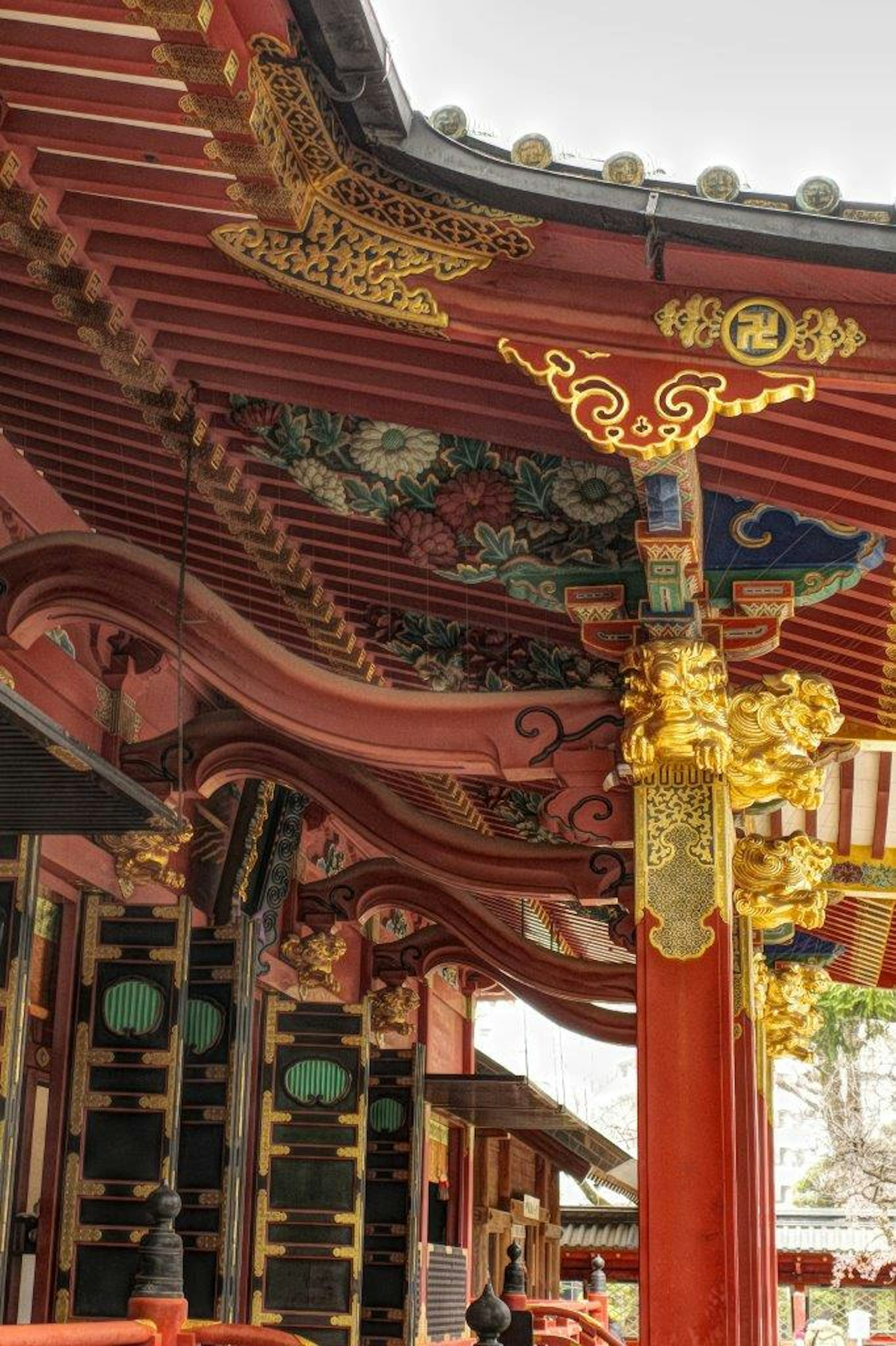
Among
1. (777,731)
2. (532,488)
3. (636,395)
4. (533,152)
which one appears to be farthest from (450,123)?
(777,731)

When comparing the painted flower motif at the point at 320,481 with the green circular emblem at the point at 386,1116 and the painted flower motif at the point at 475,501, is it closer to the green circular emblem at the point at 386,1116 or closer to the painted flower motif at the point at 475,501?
the painted flower motif at the point at 475,501

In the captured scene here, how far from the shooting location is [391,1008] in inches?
→ 501

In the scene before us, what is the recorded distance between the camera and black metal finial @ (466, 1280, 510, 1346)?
17.6 feet

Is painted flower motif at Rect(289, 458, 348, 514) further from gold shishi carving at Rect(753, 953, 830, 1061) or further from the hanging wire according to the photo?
gold shishi carving at Rect(753, 953, 830, 1061)

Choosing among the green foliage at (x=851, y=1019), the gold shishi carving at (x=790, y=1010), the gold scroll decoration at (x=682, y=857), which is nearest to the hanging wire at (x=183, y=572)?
the gold scroll decoration at (x=682, y=857)

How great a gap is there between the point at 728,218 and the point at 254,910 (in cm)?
650

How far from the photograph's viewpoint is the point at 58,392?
675 centimetres

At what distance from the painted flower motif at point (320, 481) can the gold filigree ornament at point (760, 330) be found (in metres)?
1.85

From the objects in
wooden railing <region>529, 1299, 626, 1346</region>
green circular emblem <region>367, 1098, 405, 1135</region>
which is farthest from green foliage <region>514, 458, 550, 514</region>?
green circular emblem <region>367, 1098, 405, 1135</region>

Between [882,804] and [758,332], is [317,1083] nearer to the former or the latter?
[882,804]

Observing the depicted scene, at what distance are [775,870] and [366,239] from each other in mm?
4244

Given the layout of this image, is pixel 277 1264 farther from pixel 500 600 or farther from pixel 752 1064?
pixel 500 600

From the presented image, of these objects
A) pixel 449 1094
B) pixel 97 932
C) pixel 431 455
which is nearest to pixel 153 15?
pixel 431 455

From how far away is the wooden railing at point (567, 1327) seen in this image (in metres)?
10.3
